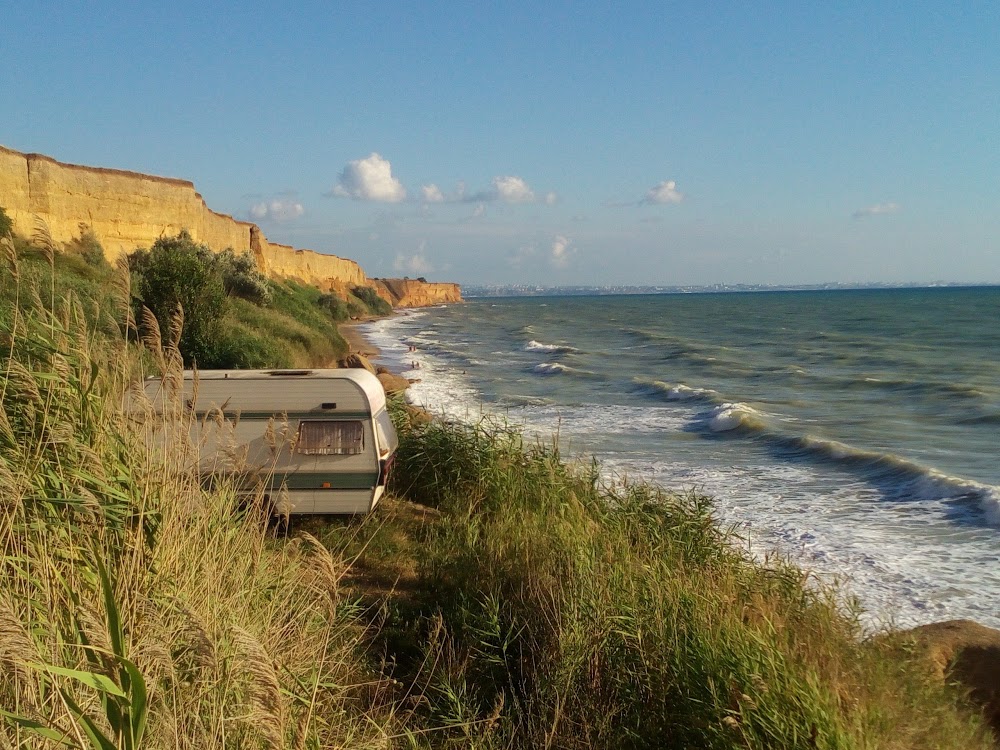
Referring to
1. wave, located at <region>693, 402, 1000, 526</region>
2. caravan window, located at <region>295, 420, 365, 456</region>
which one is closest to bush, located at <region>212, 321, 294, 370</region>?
caravan window, located at <region>295, 420, 365, 456</region>

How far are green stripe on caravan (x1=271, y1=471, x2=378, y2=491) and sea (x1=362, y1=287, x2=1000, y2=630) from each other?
312 centimetres

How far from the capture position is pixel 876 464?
17.0 m

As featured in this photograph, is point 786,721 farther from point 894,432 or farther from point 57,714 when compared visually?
point 894,432

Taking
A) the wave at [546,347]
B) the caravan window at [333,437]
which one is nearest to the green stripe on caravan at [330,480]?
the caravan window at [333,437]

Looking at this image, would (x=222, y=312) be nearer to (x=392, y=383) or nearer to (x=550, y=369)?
(x=392, y=383)

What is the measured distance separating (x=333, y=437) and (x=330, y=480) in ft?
1.72

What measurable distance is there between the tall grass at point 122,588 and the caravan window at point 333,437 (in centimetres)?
472

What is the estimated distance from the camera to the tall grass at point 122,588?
2570mm

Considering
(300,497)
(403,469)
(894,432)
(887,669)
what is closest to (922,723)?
(887,669)

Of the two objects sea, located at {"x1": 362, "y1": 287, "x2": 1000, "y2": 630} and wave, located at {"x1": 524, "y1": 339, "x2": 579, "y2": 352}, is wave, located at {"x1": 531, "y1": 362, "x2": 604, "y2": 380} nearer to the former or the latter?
sea, located at {"x1": 362, "y1": 287, "x2": 1000, "y2": 630}

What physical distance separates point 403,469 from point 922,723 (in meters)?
7.71

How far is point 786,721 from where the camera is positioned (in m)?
3.95

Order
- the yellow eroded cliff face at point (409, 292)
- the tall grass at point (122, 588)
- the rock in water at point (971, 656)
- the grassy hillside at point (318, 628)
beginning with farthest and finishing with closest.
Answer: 1. the yellow eroded cliff face at point (409, 292)
2. the rock in water at point (971, 656)
3. the grassy hillside at point (318, 628)
4. the tall grass at point (122, 588)

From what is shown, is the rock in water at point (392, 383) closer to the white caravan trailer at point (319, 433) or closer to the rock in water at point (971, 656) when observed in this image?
the white caravan trailer at point (319, 433)
